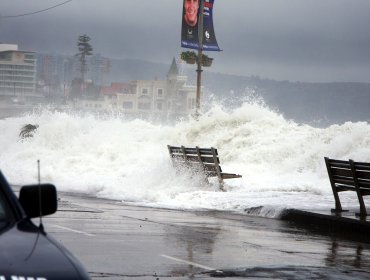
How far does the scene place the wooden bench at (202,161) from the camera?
26.1 m

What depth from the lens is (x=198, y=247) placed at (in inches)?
543

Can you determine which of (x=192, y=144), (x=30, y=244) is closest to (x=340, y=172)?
(x=30, y=244)

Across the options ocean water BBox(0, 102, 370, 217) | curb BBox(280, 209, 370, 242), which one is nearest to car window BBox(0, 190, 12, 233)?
curb BBox(280, 209, 370, 242)

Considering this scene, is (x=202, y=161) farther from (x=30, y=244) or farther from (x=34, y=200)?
(x=30, y=244)

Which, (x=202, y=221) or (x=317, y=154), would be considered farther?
(x=317, y=154)

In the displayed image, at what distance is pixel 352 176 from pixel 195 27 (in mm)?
37720

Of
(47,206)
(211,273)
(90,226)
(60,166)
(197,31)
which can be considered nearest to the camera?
(47,206)

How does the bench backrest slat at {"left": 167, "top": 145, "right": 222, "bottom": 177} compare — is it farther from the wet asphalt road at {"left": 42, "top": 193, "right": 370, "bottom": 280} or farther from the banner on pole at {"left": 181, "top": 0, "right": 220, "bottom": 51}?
the banner on pole at {"left": 181, "top": 0, "right": 220, "bottom": 51}

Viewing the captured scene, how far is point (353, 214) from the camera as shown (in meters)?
18.5

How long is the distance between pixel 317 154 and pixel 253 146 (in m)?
3.47

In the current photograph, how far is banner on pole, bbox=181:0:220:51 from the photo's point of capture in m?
54.8

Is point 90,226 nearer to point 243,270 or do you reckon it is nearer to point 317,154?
point 243,270

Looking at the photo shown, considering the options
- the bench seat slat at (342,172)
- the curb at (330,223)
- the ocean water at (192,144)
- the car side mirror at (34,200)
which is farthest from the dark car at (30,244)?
the ocean water at (192,144)

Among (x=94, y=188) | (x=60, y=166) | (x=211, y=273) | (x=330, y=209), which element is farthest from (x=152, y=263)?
(x=60, y=166)
